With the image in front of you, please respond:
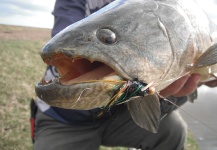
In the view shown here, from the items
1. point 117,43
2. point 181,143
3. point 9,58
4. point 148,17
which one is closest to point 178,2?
point 148,17

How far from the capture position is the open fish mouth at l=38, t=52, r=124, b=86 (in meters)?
1.48

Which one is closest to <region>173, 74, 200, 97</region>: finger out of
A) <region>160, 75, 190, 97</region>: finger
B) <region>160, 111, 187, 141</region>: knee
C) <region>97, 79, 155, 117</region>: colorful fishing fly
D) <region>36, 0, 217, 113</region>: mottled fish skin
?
<region>160, 75, 190, 97</region>: finger

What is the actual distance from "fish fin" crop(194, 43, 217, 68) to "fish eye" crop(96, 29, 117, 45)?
708mm

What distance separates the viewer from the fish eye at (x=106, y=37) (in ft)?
5.03

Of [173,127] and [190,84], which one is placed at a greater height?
[190,84]

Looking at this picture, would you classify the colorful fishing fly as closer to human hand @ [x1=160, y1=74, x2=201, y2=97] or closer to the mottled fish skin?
the mottled fish skin

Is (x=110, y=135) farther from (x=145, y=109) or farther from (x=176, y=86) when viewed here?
(x=145, y=109)

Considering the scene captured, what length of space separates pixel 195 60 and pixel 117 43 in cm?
70

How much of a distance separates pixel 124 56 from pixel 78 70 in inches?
10.2

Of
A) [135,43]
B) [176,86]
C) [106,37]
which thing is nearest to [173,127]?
[176,86]

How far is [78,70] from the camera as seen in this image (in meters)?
1.59

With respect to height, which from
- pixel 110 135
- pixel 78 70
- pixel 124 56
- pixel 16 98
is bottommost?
pixel 16 98

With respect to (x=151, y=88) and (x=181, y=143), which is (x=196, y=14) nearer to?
(x=151, y=88)

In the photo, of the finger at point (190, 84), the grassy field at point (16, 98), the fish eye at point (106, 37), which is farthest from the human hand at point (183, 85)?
the grassy field at point (16, 98)
